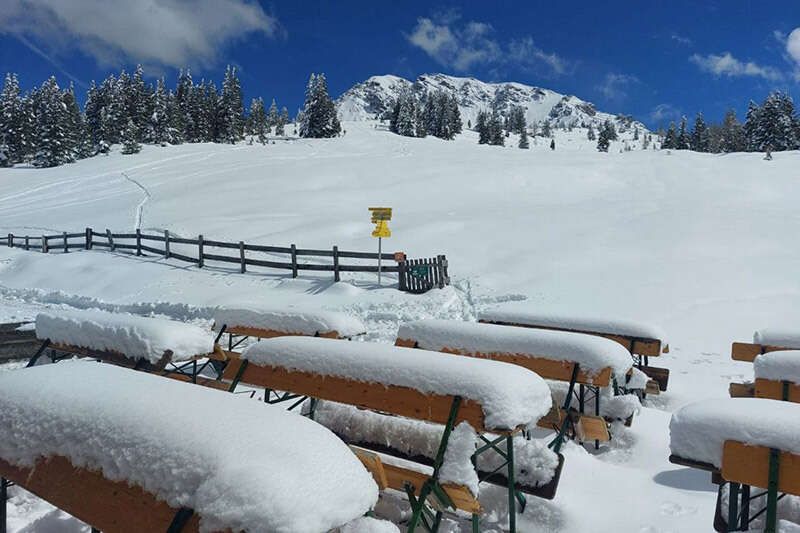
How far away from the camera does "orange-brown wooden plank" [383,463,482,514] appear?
358 centimetres

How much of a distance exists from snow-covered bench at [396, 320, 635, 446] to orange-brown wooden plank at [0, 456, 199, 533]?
151 inches

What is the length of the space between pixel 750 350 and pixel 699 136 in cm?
9251

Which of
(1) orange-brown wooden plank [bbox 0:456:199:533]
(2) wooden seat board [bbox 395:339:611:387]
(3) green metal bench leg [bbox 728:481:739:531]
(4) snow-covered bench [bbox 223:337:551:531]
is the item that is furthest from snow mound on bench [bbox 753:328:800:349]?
(1) orange-brown wooden plank [bbox 0:456:199:533]

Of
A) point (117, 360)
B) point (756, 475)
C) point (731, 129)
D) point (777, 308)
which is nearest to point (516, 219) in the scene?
point (777, 308)

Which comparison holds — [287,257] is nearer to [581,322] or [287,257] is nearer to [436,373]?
[581,322]

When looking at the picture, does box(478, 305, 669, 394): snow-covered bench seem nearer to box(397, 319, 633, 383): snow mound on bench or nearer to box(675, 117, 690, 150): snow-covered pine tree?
box(397, 319, 633, 383): snow mound on bench

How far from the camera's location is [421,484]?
401 centimetres

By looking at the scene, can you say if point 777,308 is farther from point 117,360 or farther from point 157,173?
point 157,173

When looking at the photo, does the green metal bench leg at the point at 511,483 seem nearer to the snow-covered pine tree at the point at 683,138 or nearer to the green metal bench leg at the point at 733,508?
the green metal bench leg at the point at 733,508

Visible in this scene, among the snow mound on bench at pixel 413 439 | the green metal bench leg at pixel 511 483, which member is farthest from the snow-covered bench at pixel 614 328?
the green metal bench leg at pixel 511 483

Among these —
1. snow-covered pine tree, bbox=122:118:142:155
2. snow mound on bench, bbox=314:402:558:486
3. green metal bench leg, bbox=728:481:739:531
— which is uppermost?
snow-covered pine tree, bbox=122:118:142:155

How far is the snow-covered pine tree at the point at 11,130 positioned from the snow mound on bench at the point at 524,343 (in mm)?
78618

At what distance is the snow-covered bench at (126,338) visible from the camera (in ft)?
19.3

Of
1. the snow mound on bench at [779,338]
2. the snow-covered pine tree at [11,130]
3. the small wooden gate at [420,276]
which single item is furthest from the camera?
the snow-covered pine tree at [11,130]
